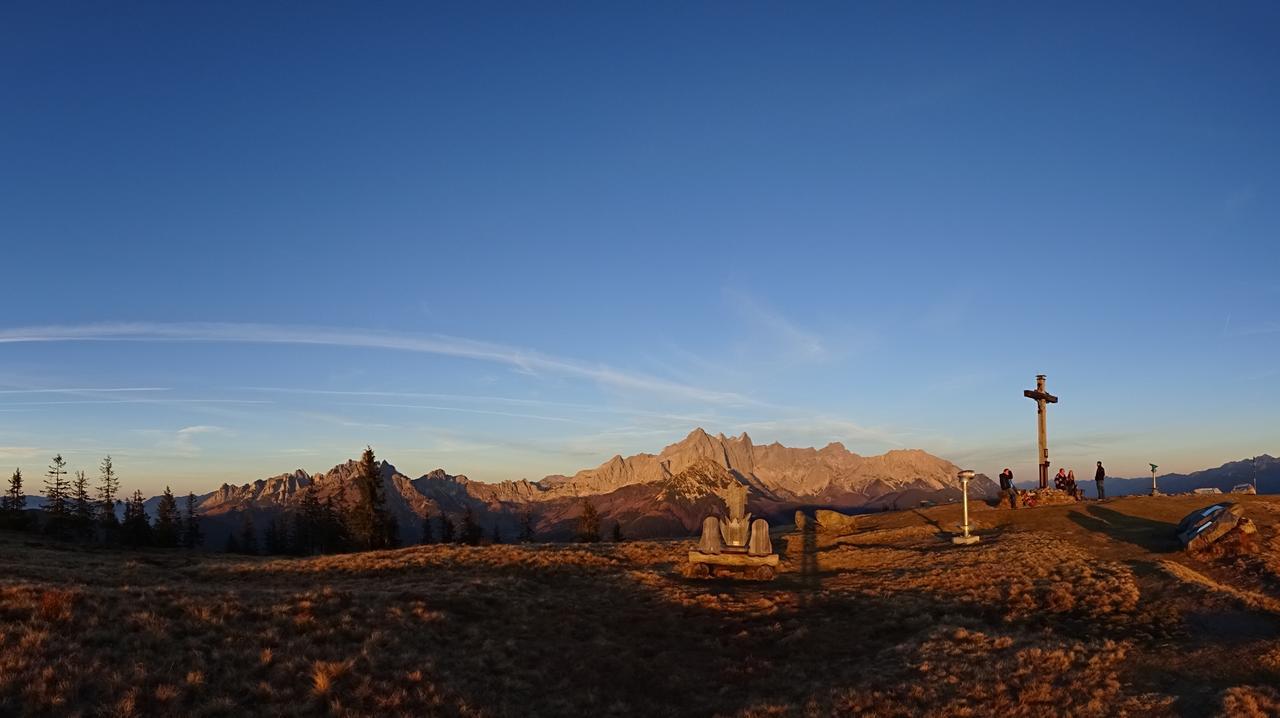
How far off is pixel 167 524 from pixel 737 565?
312ft

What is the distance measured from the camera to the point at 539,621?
21984 mm

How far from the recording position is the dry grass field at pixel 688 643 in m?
12.8

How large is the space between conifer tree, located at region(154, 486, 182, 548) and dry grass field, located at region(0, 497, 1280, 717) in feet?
236

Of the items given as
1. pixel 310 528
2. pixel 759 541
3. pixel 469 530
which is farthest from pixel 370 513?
pixel 759 541

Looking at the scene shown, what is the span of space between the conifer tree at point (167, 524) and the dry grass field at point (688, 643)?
236ft

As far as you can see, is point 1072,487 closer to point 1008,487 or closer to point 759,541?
point 1008,487

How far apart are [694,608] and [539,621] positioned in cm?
582

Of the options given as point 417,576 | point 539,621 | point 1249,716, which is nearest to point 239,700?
point 539,621

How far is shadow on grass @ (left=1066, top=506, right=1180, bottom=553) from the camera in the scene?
30.0m

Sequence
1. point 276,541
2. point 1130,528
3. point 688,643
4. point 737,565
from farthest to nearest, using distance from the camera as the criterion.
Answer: point 276,541
point 1130,528
point 737,565
point 688,643

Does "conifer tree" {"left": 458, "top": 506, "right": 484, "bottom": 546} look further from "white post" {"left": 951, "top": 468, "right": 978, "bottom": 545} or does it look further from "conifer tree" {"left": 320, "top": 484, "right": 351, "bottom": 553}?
"white post" {"left": 951, "top": 468, "right": 978, "bottom": 545}

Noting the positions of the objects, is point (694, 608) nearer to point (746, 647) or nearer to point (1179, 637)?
point (746, 647)

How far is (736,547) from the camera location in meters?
31.7

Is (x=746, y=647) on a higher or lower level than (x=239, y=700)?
lower
